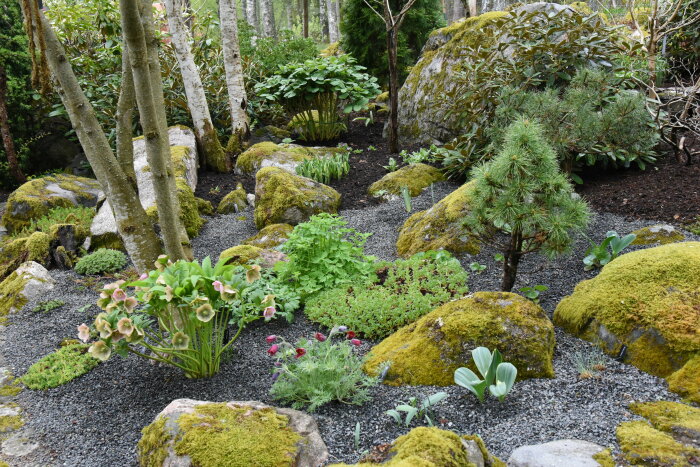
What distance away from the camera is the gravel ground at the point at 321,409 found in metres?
2.45

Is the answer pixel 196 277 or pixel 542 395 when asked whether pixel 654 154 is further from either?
pixel 196 277

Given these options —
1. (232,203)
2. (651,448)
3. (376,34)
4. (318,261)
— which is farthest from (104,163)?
(376,34)

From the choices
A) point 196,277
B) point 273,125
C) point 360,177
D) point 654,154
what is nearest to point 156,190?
point 196,277

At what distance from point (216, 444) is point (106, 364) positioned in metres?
1.68

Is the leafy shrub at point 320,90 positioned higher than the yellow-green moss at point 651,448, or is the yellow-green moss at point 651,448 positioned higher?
the leafy shrub at point 320,90

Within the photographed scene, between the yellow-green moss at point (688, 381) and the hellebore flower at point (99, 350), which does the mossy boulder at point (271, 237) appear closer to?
the hellebore flower at point (99, 350)

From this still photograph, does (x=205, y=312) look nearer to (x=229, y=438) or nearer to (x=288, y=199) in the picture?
(x=229, y=438)

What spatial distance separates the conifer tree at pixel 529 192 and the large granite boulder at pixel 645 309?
1.24 ft

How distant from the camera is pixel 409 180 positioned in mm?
6566

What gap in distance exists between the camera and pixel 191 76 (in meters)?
7.95

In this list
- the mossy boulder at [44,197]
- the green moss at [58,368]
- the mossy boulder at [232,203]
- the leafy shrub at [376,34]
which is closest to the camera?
the green moss at [58,368]

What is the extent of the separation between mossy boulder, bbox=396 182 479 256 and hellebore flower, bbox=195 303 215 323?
2498mm

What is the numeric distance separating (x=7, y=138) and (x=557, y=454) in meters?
9.24

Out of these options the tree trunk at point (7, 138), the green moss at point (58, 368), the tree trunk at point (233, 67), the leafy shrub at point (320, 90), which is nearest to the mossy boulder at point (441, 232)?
the green moss at point (58, 368)
